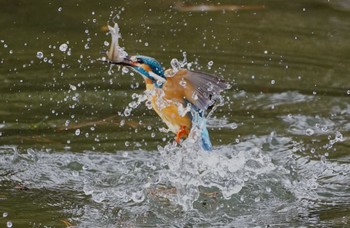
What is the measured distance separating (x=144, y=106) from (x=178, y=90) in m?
1.54

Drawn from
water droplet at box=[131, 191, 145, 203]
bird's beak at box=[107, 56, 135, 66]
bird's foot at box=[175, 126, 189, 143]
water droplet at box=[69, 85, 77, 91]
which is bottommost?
water droplet at box=[131, 191, 145, 203]

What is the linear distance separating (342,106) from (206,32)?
1910 millimetres

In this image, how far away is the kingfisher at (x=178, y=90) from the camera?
500 centimetres

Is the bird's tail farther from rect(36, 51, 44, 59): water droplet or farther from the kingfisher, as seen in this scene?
rect(36, 51, 44, 59): water droplet

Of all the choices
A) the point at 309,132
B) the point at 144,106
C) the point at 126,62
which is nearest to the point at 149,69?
the point at 126,62

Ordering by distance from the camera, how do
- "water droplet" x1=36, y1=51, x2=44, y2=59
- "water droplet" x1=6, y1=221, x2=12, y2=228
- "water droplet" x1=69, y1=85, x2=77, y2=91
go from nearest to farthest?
1. "water droplet" x1=6, y1=221, x2=12, y2=228
2. "water droplet" x1=69, y1=85, x2=77, y2=91
3. "water droplet" x1=36, y1=51, x2=44, y2=59

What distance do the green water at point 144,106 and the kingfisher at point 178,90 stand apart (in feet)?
1.47

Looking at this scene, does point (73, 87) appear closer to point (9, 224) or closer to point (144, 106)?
point (144, 106)

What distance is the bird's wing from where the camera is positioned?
197 inches

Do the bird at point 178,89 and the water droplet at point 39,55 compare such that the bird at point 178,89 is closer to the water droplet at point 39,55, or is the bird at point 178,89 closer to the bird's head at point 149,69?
the bird's head at point 149,69

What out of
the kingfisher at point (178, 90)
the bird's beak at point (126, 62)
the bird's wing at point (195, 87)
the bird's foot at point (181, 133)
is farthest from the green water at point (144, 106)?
the bird's beak at point (126, 62)

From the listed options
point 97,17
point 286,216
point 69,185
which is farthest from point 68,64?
point 286,216

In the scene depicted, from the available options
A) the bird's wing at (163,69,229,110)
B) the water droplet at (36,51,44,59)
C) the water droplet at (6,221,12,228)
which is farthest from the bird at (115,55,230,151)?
the water droplet at (36,51,44,59)

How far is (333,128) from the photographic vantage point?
20.3 ft
